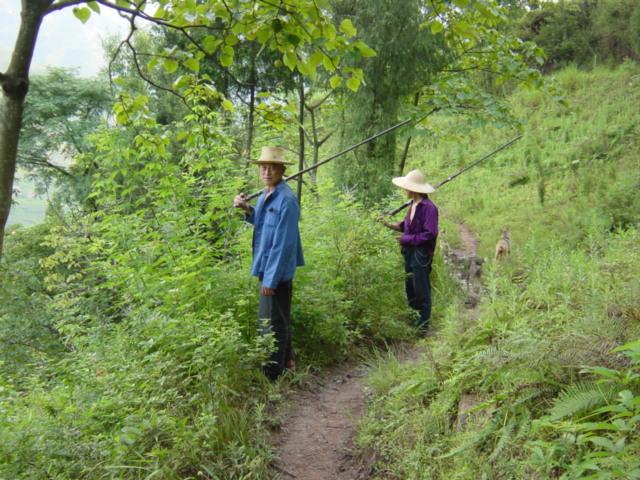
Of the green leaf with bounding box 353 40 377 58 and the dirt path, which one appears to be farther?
the dirt path

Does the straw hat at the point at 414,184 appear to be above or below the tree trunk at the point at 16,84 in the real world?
below

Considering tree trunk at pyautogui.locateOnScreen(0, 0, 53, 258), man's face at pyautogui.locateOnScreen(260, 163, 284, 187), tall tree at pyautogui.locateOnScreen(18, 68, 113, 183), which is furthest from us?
tall tree at pyautogui.locateOnScreen(18, 68, 113, 183)

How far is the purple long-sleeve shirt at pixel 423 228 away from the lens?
679 centimetres

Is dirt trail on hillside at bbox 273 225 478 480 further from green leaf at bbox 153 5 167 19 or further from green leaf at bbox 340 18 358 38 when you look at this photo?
green leaf at bbox 153 5 167 19

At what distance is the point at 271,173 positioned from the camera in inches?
207

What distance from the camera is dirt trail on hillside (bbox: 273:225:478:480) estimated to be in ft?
13.3

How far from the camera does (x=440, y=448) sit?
346cm

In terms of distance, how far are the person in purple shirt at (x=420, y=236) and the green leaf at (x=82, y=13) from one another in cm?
460

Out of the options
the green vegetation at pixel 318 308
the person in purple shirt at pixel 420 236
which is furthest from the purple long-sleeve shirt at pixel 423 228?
the green vegetation at pixel 318 308

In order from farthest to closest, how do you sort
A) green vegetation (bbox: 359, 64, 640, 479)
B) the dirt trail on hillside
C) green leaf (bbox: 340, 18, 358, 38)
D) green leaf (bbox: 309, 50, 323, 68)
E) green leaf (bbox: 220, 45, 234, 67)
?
the dirt trail on hillside → green leaf (bbox: 220, 45, 234, 67) → green leaf (bbox: 309, 50, 323, 68) → green leaf (bbox: 340, 18, 358, 38) → green vegetation (bbox: 359, 64, 640, 479)

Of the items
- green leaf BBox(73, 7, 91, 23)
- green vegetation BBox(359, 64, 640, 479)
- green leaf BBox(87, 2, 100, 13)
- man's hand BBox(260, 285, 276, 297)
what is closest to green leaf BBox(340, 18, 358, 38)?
green leaf BBox(87, 2, 100, 13)

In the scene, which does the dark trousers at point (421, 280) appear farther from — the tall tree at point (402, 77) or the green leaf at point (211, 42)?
Result: the green leaf at point (211, 42)

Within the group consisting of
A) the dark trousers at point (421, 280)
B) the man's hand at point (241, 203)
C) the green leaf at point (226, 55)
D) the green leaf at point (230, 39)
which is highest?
the green leaf at point (230, 39)

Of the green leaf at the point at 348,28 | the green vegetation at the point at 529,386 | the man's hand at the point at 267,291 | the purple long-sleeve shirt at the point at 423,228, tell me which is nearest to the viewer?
the green vegetation at the point at 529,386
